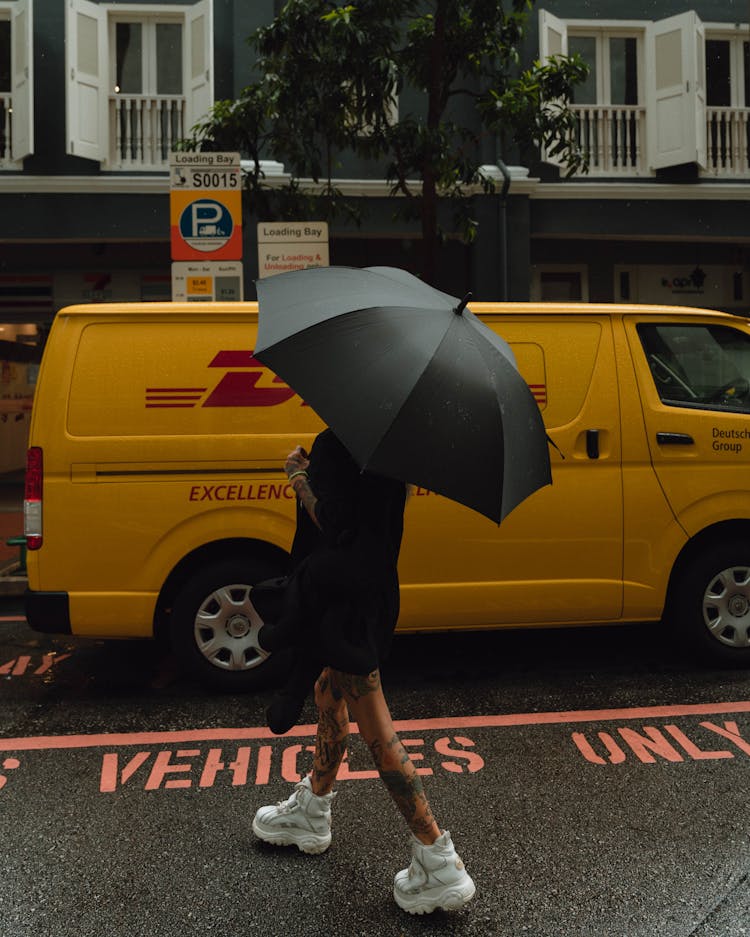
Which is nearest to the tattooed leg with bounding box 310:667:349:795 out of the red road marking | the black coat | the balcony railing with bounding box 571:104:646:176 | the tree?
the black coat

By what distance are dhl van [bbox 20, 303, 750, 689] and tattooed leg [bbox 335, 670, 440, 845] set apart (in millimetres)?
1954

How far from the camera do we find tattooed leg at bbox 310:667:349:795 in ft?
9.99

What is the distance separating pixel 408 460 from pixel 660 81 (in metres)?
12.7

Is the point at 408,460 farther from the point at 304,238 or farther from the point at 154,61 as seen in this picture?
the point at 154,61

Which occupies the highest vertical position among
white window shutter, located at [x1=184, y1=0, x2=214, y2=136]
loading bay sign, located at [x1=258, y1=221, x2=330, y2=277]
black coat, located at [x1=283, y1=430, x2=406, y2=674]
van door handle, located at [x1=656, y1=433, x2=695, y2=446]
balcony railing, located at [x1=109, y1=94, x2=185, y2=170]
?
white window shutter, located at [x1=184, y1=0, x2=214, y2=136]

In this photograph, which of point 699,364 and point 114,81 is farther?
point 114,81

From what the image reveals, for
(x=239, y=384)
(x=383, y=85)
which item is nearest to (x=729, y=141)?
(x=383, y=85)

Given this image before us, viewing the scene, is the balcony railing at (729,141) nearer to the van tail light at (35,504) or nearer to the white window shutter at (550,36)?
the white window shutter at (550,36)

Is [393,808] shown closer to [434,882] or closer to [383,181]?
A: [434,882]

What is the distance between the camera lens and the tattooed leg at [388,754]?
9.09 feet

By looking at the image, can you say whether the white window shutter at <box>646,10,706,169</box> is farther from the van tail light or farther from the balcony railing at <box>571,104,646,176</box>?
the van tail light

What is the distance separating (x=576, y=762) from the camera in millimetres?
3955

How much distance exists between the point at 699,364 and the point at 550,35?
9164mm

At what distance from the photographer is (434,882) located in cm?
274
